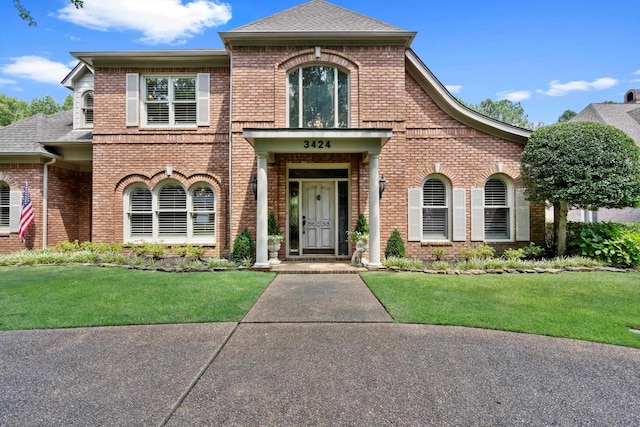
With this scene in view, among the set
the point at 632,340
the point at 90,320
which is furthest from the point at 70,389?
the point at 632,340

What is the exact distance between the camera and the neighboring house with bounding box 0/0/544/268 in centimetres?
925

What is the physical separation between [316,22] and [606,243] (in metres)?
10.0

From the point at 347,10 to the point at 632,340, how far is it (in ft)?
35.1

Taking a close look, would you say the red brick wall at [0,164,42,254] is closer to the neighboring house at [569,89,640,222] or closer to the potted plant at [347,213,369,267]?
the potted plant at [347,213,369,267]

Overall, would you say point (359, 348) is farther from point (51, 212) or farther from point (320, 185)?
point (51, 212)

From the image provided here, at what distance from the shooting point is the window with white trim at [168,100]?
10305mm

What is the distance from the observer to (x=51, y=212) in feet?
36.2

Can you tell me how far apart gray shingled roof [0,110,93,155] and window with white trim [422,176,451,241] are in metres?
11.0

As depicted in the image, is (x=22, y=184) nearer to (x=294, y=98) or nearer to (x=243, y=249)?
(x=243, y=249)

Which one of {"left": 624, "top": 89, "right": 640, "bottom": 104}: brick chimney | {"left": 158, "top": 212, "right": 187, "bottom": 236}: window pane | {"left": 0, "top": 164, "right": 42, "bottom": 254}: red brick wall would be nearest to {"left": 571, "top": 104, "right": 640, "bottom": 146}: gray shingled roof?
{"left": 624, "top": 89, "right": 640, "bottom": 104}: brick chimney

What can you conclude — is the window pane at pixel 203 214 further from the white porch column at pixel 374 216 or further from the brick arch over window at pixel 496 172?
the brick arch over window at pixel 496 172

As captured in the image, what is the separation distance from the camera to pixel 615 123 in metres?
17.9

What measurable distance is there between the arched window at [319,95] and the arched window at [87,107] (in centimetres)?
746

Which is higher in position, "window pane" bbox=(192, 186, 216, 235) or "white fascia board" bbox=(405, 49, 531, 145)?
"white fascia board" bbox=(405, 49, 531, 145)
